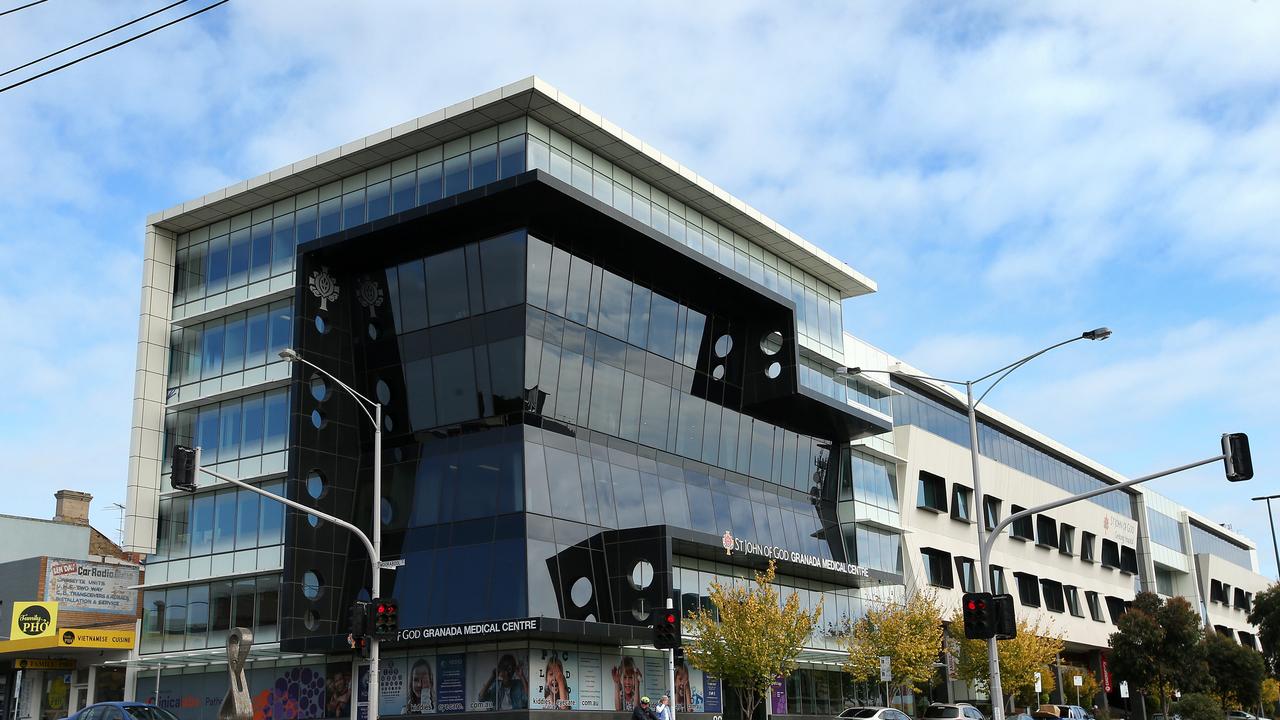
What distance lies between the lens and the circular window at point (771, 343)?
1996 inches

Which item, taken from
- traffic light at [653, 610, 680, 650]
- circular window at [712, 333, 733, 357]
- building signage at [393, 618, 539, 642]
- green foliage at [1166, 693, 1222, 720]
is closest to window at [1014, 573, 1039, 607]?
green foliage at [1166, 693, 1222, 720]

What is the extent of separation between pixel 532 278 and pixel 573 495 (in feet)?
24.2

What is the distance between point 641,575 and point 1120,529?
2407 inches

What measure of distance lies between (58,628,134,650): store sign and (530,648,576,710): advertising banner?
62.5ft

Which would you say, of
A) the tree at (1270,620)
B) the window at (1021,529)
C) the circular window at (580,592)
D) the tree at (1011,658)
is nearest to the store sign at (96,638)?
the circular window at (580,592)

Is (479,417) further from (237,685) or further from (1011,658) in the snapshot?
(1011,658)

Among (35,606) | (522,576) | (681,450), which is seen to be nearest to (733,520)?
(681,450)

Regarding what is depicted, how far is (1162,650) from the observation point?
67375mm

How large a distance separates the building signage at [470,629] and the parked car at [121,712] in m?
6.97

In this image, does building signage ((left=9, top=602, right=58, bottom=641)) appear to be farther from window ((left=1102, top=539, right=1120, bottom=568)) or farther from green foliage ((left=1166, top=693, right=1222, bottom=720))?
window ((left=1102, top=539, right=1120, bottom=568))

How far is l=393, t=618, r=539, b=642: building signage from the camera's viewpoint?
118ft

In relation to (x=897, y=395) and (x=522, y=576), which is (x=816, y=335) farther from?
(x=522, y=576)

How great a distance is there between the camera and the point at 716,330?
1954 inches

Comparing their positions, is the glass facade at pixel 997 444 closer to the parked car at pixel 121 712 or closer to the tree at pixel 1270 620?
the tree at pixel 1270 620
